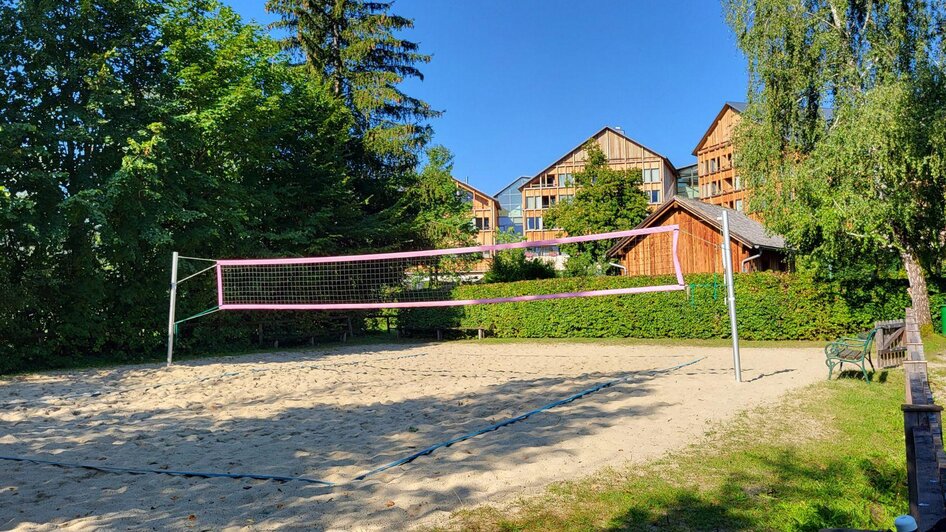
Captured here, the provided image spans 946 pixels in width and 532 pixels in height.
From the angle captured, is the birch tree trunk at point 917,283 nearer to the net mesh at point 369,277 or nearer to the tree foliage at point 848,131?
the tree foliage at point 848,131

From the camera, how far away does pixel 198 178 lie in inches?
561

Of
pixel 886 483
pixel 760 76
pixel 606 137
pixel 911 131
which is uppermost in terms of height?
pixel 606 137

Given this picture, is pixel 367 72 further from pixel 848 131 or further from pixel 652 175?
pixel 652 175

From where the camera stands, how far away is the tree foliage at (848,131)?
1179cm

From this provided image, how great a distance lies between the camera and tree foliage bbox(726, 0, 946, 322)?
1179 cm

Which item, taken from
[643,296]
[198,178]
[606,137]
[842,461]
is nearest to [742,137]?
[643,296]

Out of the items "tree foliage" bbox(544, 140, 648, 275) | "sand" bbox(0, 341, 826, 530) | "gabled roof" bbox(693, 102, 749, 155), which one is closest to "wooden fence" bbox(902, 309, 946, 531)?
"sand" bbox(0, 341, 826, 530)

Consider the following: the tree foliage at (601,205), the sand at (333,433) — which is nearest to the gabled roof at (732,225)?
the tree foliage at (601,205)

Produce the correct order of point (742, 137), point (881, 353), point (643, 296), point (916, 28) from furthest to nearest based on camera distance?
1. point (643, 296)
2. point (742, 137)
3. point (916, 28)
4. point (881, 353)

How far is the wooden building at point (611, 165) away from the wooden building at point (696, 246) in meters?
29.7

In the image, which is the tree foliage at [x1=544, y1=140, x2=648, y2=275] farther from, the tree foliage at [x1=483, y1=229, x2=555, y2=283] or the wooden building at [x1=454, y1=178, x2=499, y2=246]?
the wooden building at [x1=454, y1=178, x2=499, y2=246]

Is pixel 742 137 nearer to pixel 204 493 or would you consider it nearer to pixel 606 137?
pixel 204 493

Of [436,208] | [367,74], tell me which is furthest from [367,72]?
[436,208]

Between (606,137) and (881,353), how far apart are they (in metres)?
50.3
